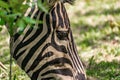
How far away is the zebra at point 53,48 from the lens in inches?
206

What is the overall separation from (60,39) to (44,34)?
184 mm

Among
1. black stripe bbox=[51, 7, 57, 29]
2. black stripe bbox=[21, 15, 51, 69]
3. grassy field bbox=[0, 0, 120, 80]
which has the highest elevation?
black stripe bbox=[51, 7, 57, 29]

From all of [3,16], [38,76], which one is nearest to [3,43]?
[38,76]

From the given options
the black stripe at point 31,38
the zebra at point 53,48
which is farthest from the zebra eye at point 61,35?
the black stripe at point 31,38

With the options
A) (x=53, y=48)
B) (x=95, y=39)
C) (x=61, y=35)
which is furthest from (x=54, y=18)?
(x=95, y=39)

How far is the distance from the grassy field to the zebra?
0.65 metres

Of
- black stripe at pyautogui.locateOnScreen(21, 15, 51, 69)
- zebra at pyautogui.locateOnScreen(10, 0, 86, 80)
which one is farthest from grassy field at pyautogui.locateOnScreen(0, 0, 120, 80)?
zebra at pyautogui.locateOnScreen(10, 0, 86, 80)

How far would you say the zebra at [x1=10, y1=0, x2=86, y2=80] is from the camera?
5230mm

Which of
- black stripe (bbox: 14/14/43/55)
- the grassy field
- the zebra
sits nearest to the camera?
the zebra

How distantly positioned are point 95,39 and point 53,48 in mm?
6017

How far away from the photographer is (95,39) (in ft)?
36.8

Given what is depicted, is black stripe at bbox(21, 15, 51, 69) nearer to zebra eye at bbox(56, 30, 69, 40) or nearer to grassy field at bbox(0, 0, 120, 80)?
zebra eye at bbox(56, 30, 69, 40)

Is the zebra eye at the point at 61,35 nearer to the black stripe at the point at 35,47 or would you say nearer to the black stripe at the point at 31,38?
the black stripe at the point at 35,47

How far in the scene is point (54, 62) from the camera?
5.25m
